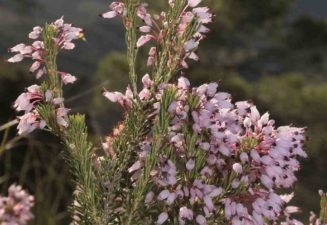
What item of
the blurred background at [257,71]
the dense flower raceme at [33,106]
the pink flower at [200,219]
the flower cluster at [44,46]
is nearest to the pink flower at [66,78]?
the flower cluster at [44,46]

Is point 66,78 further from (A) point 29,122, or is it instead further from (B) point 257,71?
(B) point 257,71

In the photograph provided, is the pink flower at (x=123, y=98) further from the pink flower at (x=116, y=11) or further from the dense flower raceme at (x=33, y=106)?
the pink flower at (x=116, y=11)

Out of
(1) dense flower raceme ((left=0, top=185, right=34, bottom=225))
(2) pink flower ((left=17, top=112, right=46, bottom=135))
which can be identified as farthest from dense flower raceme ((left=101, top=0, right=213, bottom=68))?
(1) dense flower raceme ((left=0, top=185, right=34, bottom=225))

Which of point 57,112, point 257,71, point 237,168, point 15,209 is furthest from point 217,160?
point 257,71

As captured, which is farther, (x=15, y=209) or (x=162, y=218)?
(x=15, y=209)

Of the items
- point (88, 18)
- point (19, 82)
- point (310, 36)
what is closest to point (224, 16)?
point (310, 36)

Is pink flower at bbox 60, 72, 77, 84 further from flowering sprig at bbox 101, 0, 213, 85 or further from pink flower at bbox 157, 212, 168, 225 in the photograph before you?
pink flower at bbox 157, 212, 168, 225
